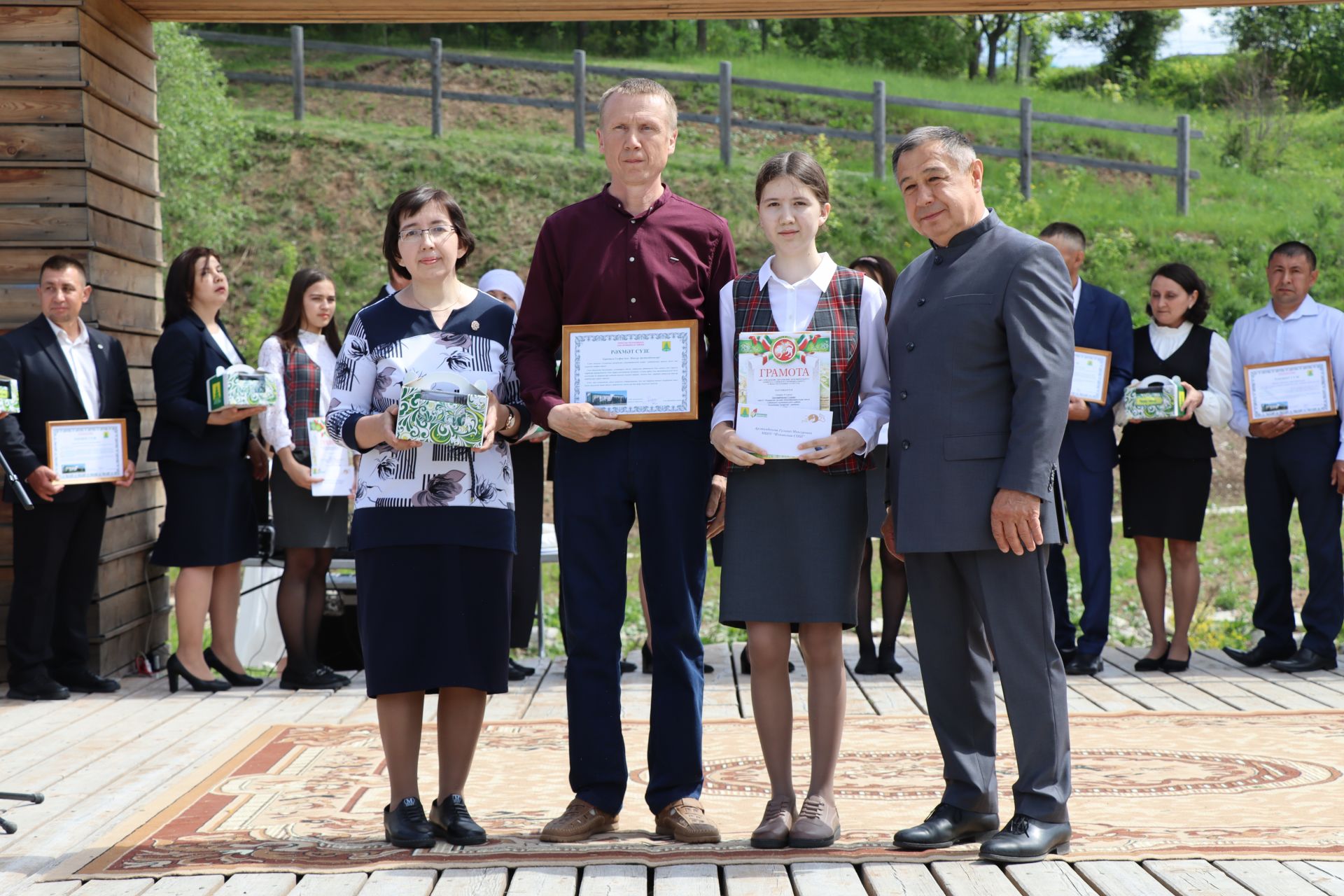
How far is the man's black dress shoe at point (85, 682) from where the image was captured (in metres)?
6.33

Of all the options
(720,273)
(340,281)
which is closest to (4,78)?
(720,273)

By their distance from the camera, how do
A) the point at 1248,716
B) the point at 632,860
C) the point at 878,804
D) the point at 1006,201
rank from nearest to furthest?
1. the point at 632,860
2. the point at 878,804
3. the point at 1248,716
4. the point at 1006,201

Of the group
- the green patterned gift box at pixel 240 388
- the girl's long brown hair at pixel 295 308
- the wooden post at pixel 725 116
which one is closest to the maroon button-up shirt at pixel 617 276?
the green patterned gift box at pixel 240 388

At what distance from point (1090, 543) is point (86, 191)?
203 inches

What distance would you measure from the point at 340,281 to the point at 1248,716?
1417 cm

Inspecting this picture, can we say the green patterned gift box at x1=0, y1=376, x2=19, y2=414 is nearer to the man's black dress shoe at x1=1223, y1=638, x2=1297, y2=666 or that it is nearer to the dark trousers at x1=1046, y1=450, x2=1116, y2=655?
the dark trousers at x1=1046, y1=450, x2=1116, y2=655

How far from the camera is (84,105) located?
6.52m

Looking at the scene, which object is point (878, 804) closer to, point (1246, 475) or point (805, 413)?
point (805, 413)

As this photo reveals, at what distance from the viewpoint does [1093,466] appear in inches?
263

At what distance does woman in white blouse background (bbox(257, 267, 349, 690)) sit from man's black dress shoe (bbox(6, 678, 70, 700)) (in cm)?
97

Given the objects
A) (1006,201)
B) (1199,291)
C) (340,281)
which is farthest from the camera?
(1006,201)

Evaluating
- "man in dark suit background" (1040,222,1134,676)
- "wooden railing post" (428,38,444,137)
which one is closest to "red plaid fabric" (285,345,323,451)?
"man in dark suit background" (1040,222,1134,676)

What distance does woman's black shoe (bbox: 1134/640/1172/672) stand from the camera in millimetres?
6707

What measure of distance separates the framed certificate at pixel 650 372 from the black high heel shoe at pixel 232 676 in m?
3.73
